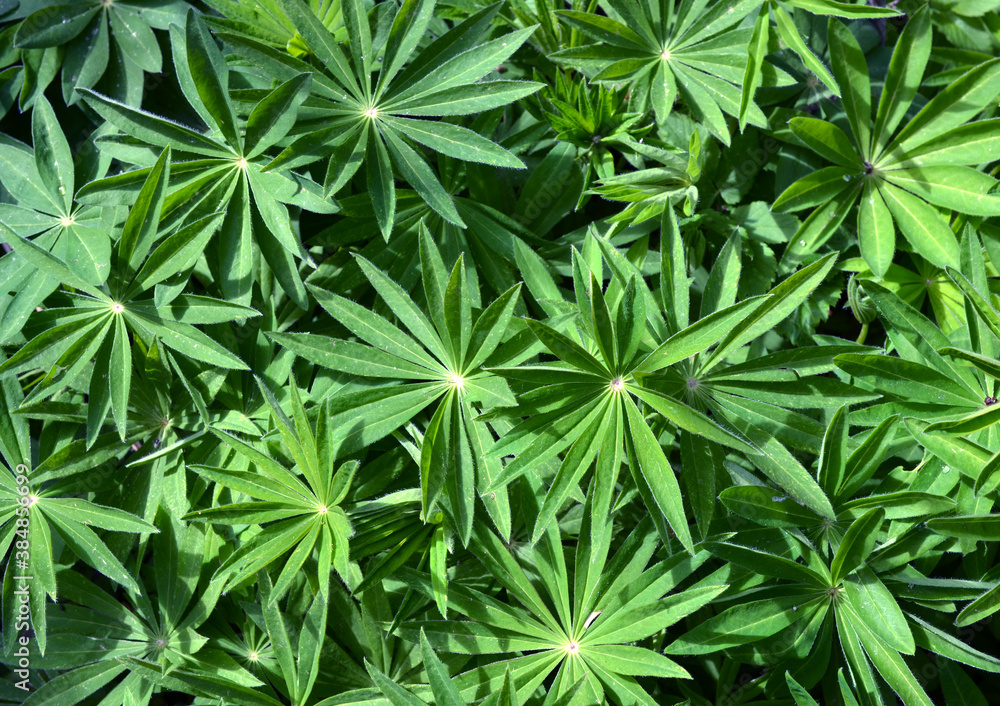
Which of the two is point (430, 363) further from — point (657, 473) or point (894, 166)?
point (894, 166)

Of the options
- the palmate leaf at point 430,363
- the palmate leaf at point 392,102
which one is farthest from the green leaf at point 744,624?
the palmate leaf at point 392,102

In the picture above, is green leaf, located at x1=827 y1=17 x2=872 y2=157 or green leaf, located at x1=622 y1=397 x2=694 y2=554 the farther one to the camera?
green leaf, located at x1=827 y1=17 x2=872 y2=157

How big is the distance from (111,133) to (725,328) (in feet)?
5.56

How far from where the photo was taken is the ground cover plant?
5.10 feet

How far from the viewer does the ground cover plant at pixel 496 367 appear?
155 cm

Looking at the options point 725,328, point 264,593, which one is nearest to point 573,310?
point 725,328

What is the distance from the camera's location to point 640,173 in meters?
1.86

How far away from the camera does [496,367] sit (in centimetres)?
148

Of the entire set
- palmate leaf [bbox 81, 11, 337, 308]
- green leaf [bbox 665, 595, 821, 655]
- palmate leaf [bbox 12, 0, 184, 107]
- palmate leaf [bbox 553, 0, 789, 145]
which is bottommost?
green leaf [bbox 665, 595, 821, 655]

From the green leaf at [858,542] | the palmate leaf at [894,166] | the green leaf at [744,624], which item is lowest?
the green leaf at [744,624]

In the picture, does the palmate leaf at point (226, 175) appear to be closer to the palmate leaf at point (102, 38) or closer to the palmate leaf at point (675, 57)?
the palmate leaf at point (102, 38)

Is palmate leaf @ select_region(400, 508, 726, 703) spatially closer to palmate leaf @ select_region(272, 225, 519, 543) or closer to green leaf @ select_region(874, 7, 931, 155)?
palmate leaf @ select_region(272, 225, 519, 543)
